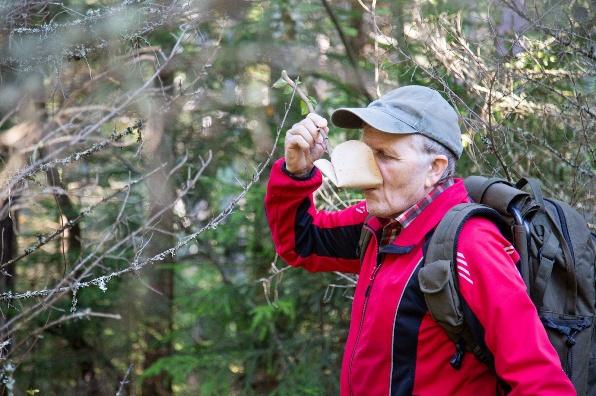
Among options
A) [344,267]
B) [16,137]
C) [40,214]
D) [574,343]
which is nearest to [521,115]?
[344,267]

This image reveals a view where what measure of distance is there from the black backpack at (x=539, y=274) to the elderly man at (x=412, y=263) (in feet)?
0.15

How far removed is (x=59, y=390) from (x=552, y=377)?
21.2 ft

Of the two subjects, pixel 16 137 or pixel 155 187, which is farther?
pixel 155 187

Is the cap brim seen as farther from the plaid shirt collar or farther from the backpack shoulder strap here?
the backpack shoulder strap

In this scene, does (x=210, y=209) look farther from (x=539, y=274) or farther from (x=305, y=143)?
(x=539, y=274)

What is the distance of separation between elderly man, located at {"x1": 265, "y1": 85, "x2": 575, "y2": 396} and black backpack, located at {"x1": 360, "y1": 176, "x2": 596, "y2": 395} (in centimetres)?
5

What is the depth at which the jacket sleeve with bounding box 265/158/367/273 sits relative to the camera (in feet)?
9.52

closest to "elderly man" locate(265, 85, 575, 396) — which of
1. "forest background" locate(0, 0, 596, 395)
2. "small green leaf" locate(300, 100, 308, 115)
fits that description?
"small green leaf" locate(300, 100, 308, 115)

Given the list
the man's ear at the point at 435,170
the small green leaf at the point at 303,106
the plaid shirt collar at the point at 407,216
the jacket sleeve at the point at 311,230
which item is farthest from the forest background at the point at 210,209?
the man's ear at the point at 435,170

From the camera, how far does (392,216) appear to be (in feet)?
8.23

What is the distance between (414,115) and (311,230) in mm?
776


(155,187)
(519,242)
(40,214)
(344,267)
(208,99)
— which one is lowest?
(40,214)

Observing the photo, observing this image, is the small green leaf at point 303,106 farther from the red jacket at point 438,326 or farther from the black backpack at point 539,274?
the black backpack at point 539,274

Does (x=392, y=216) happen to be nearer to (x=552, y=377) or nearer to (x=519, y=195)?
(x=519, y=195)
